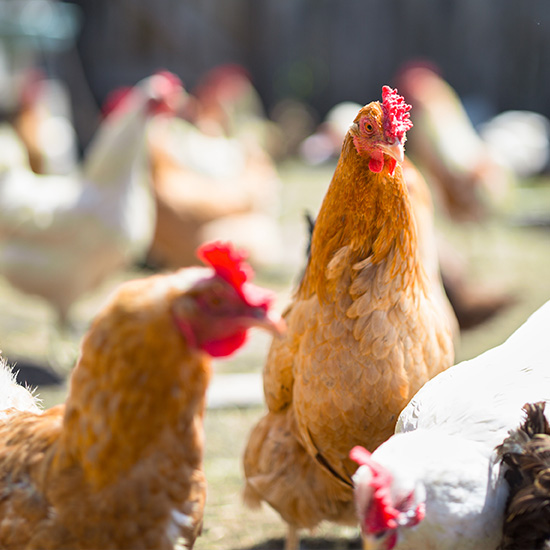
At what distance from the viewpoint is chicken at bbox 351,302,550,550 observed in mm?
1715

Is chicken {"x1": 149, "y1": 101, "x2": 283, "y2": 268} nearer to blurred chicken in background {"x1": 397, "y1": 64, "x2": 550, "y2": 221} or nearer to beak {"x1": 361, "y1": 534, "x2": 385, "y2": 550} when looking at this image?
blurred chicken in background {"x1": 397, "y1": 64, "x2": 550, "y2": 221}

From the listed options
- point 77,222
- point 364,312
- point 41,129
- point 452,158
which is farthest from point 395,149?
point 41,129

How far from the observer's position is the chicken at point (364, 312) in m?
2.18

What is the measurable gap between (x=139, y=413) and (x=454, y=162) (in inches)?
250

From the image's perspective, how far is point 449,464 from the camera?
1.81 meters

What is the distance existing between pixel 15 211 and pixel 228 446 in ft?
7.41

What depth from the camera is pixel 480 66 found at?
45.6ft

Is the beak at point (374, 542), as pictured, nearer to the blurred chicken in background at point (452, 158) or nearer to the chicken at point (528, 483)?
the chicken at point (528, 483)

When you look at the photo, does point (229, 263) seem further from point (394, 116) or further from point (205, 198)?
point (205, 198)

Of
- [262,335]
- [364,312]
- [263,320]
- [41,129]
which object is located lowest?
[262,335]

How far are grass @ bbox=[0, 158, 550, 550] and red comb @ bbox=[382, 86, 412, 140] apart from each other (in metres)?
1.85

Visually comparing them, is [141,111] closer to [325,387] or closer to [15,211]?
[15,211]

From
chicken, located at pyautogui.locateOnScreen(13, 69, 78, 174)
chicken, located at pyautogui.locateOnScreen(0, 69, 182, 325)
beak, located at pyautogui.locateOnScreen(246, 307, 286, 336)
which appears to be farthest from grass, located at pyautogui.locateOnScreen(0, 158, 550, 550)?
chicken, located at pyautogui.locateOnScreen(13, 69, 78, 174)

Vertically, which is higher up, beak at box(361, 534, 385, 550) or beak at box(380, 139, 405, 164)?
beak at box(380, 139, 405, 164)
